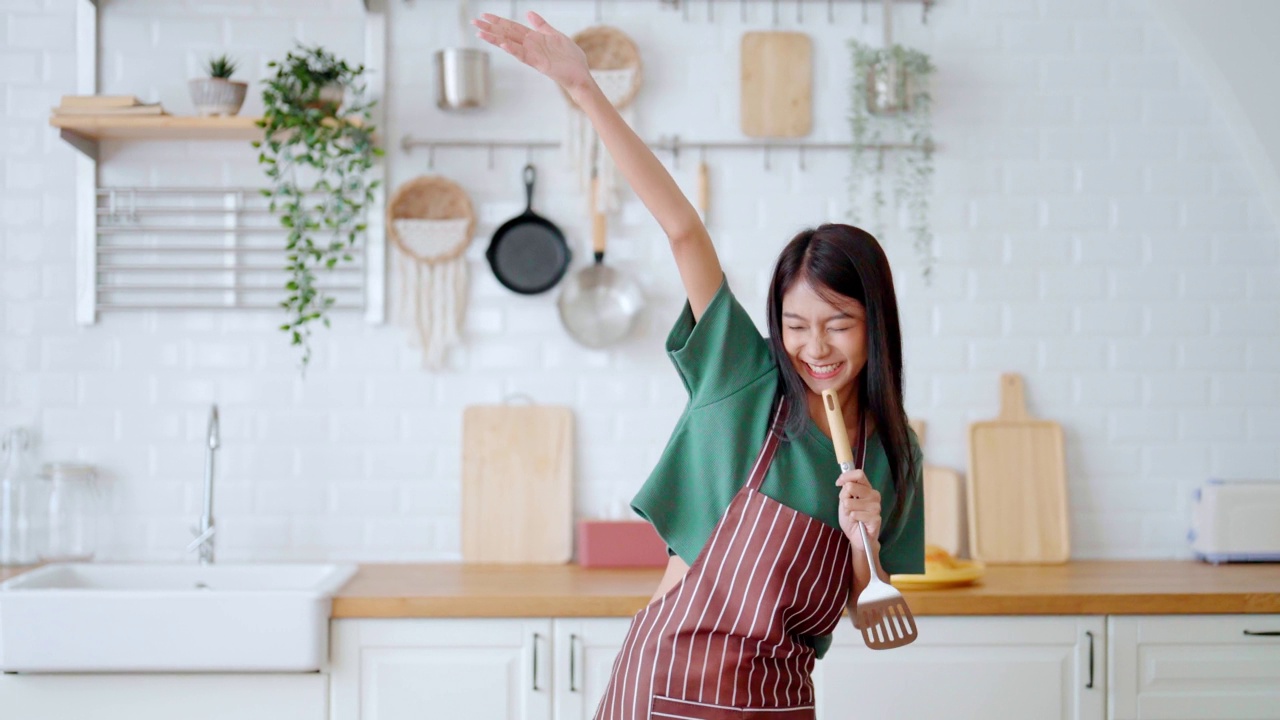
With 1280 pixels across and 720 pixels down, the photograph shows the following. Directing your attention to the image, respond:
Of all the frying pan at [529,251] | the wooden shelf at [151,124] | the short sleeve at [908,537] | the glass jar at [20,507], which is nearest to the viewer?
the short sleeve at [908,537]

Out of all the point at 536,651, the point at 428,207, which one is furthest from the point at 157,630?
the point at 428,207

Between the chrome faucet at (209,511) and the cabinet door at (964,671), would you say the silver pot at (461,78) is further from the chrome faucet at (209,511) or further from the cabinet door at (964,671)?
the cabinet door at (964,671)

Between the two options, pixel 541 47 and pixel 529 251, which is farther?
pixel 529 251

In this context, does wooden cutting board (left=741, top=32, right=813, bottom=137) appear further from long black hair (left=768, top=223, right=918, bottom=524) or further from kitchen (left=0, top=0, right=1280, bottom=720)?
long black hair (left=768, top=223, right=918, bottom=524)

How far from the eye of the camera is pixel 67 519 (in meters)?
2.85

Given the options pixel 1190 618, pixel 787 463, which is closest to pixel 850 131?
pixel 1190 618

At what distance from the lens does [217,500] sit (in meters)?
2.95

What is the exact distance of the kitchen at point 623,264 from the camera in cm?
294

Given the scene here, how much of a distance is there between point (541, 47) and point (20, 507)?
2022 millimetres

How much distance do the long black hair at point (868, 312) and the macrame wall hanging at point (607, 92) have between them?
134cm

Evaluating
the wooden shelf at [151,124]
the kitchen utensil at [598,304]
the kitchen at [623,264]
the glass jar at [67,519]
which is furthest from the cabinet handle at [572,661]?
the wooden shelf at [151,124]

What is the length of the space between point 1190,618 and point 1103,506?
1.80ft

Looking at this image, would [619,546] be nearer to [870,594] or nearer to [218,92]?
[870,594]

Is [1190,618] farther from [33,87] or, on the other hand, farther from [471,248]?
[33,87]
